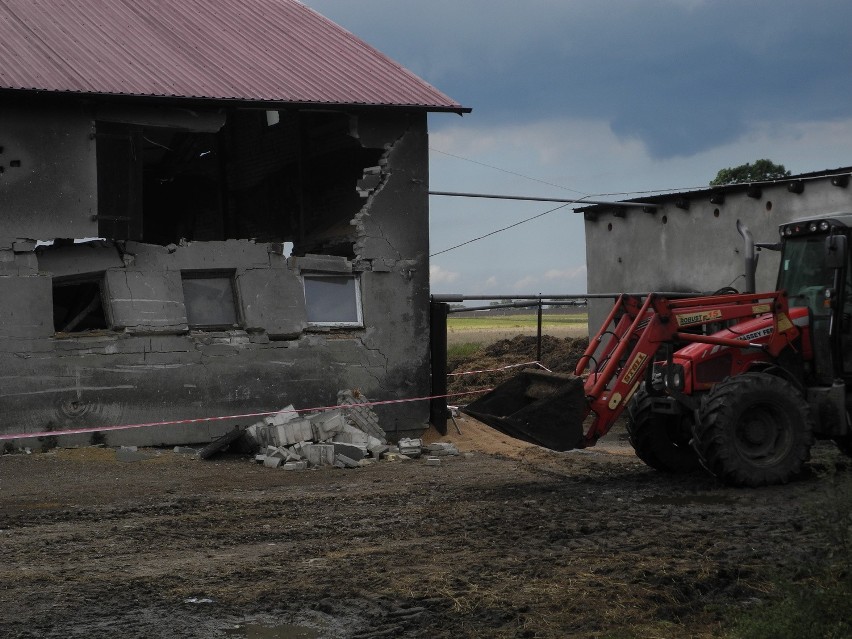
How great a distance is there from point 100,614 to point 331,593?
1440mm

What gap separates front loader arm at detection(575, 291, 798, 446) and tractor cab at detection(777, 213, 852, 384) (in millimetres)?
337

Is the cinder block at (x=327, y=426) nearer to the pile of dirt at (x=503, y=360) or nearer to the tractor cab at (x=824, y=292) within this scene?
the tractor cab at (x=824, y=292)

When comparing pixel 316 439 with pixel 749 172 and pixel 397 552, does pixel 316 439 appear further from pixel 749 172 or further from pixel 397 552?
pixel 749 172

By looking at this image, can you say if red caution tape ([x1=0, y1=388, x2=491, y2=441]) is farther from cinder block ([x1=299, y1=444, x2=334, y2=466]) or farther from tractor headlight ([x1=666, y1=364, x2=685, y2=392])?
tractor headlight ([x1=666, y1=364, x2=685, y2=392])

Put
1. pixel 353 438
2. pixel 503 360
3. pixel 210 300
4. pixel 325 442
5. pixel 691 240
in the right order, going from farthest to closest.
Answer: pixel 503 360
pixel 691 240
pixel 210 300
pixel 353 438
pixel 325 442

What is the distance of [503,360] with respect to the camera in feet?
93.6

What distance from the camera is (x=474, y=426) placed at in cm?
1834

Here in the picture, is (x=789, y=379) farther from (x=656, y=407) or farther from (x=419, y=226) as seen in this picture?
(x=419, y=226)

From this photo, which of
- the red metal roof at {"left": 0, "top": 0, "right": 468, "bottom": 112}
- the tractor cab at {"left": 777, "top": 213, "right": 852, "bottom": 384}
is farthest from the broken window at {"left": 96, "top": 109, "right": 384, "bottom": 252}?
the tractor cab at {"left": 777, "top": 213, "right": 852, "bottom": 384}

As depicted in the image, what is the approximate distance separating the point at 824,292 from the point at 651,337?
2.07m

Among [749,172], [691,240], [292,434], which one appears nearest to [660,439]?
[292,434]

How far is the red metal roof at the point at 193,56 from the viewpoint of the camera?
15.3 meters

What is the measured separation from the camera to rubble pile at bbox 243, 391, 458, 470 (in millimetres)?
14164

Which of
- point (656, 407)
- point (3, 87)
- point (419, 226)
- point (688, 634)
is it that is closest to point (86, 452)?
point (3, 87)
